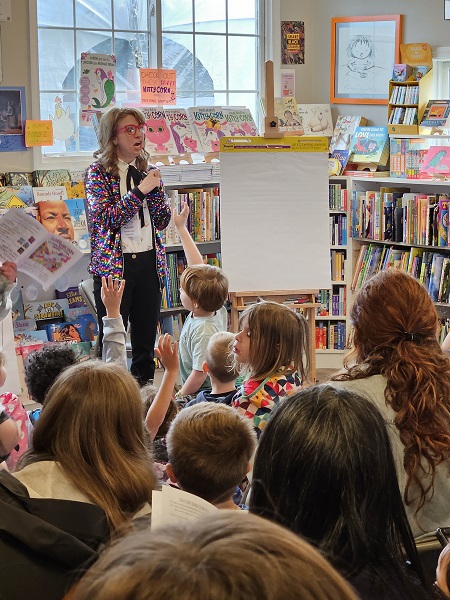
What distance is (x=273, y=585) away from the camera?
1.64ft

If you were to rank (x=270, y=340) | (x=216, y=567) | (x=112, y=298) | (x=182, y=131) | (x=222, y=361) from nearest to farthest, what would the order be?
(x=216, y=567) < (x=270, y=340) < (x=222, y=361) < (x=112, y=298) < (x=182, y=131)

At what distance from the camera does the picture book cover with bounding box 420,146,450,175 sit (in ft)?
16.6

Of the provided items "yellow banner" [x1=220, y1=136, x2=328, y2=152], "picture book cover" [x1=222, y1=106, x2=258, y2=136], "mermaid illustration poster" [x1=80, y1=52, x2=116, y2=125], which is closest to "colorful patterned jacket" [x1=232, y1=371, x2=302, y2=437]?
"yellow banner" [x1=220, y1=136, x2=328, y2=152]

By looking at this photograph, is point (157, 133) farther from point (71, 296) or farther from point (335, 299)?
point (335, 299)

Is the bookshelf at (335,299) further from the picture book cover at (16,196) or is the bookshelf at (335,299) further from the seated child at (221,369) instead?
the seated child at (221,369)

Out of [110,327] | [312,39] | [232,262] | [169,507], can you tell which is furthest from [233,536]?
[312,39]

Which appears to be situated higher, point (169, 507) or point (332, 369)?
point (169, 507)

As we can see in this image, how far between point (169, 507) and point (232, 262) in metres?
3.52

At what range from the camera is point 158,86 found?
209 inches

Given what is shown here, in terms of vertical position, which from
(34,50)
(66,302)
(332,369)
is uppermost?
(34,50)

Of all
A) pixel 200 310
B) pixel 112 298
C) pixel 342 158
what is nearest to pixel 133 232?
pixel 200 310

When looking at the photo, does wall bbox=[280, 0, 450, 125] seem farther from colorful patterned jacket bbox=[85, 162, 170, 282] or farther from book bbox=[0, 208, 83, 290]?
book bbox=[0, 208, 83, 290]

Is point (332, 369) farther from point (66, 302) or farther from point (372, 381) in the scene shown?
point (372, 381)

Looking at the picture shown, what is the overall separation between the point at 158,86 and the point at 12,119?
103cm
